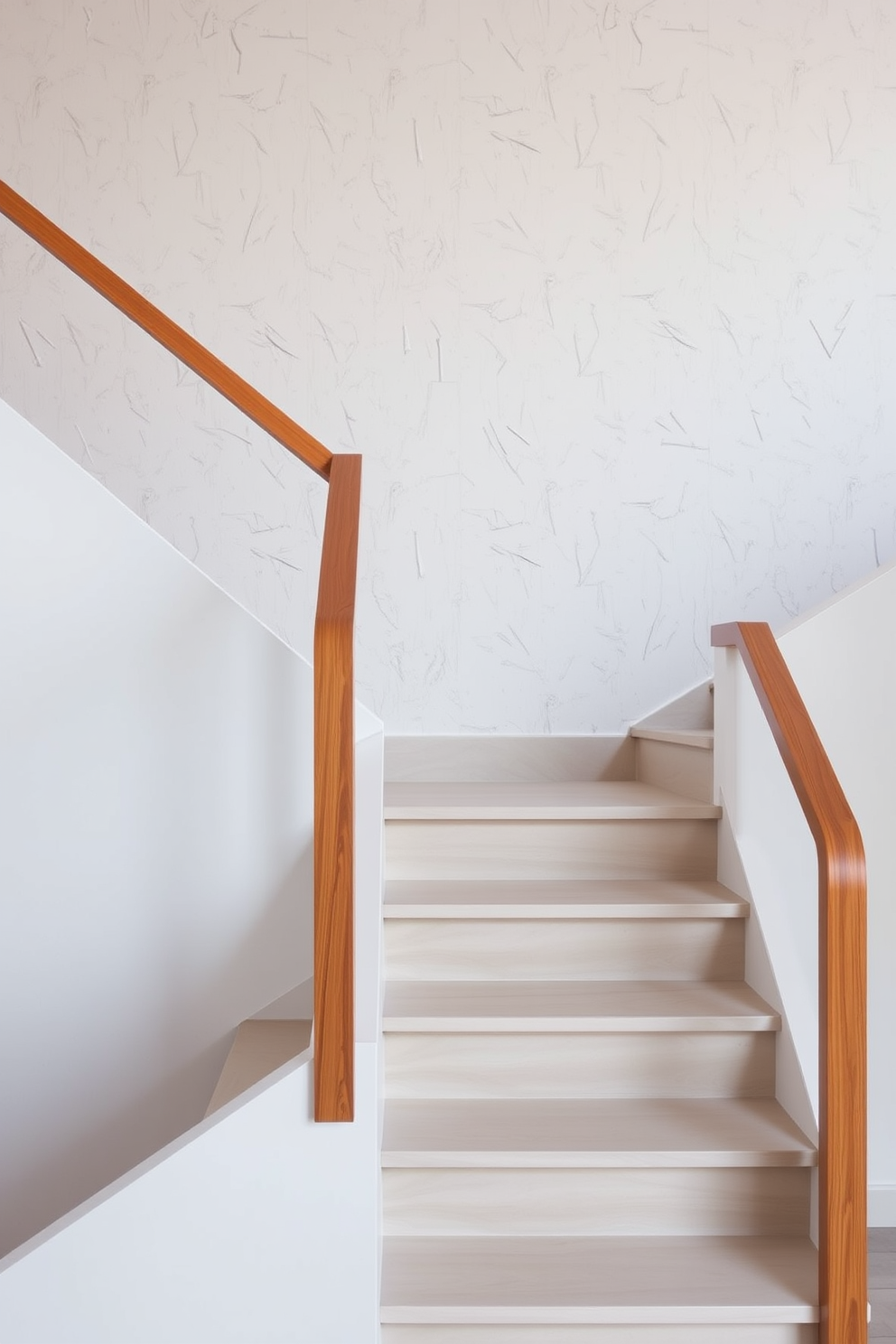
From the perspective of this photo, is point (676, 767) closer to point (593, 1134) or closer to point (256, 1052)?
point (593, 1134)

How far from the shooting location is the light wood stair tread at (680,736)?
2912 mm

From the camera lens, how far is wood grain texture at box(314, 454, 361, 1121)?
178 cm

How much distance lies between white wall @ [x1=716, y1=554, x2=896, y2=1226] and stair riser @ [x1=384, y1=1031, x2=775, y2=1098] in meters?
0.30

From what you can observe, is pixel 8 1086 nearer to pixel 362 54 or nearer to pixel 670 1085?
pixel 670 1085

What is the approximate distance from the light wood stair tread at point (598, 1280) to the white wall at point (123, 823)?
2.53 ft

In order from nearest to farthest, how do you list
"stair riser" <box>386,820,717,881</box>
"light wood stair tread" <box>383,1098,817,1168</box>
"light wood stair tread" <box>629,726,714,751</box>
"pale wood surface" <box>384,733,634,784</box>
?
1. "light wood stair tread" <box>383,1098,817,1168</box>
2. "stair riser" <box>386,820,717,881</box>
3. "light wood stair tread" <box>629,726,714,751</box>
4. "pale wood surface" <box>384,733,634,784</box>

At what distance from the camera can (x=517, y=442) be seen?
3787mm

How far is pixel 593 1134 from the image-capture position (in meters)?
2.17

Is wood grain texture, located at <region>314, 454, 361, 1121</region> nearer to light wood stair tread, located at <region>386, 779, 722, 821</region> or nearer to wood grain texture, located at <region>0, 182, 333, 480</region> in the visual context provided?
wood grain texture, located at <region>0, 182, 333, 480</region>

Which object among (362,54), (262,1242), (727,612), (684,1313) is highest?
(362,54)

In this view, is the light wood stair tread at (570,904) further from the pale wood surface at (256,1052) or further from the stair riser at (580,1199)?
the stair riser at (580,1199)

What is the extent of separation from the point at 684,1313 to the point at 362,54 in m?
3.85

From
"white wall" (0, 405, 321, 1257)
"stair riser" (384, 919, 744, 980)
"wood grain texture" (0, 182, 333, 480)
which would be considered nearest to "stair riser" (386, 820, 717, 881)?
"stair riser" (384, 919, 744, 980)

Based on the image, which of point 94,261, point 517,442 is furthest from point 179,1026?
point 517,442
